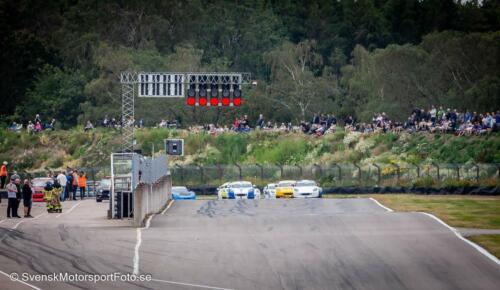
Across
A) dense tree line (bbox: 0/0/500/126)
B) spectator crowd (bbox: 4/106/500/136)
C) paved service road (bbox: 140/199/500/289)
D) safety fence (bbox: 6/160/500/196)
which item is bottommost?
paved service road (bbox: 140/199/500/289)

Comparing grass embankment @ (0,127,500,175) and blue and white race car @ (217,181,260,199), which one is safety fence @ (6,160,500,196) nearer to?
grass embankment @ (0,127,500,175)

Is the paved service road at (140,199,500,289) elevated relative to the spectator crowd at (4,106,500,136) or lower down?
lower down

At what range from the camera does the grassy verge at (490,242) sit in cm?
3338

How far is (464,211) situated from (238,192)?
2107 cm

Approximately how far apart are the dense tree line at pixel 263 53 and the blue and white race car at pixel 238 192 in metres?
38.3

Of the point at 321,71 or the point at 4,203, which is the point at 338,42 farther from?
the point at 4,203

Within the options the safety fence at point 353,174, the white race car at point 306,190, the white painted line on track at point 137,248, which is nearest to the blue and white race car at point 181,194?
the white race car at point 306,190

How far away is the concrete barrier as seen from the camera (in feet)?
137

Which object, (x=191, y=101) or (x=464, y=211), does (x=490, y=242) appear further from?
(x=191, y=101)

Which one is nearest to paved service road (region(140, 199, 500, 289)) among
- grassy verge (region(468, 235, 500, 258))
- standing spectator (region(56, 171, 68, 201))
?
grassy verge (region(468, 235, 500, 258))

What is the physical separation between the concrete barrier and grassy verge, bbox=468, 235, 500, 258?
11.2m

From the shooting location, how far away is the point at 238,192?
221 feet

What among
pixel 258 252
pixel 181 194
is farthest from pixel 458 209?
pixel 181 194

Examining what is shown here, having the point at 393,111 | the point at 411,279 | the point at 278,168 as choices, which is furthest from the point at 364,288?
the point at 393,111
